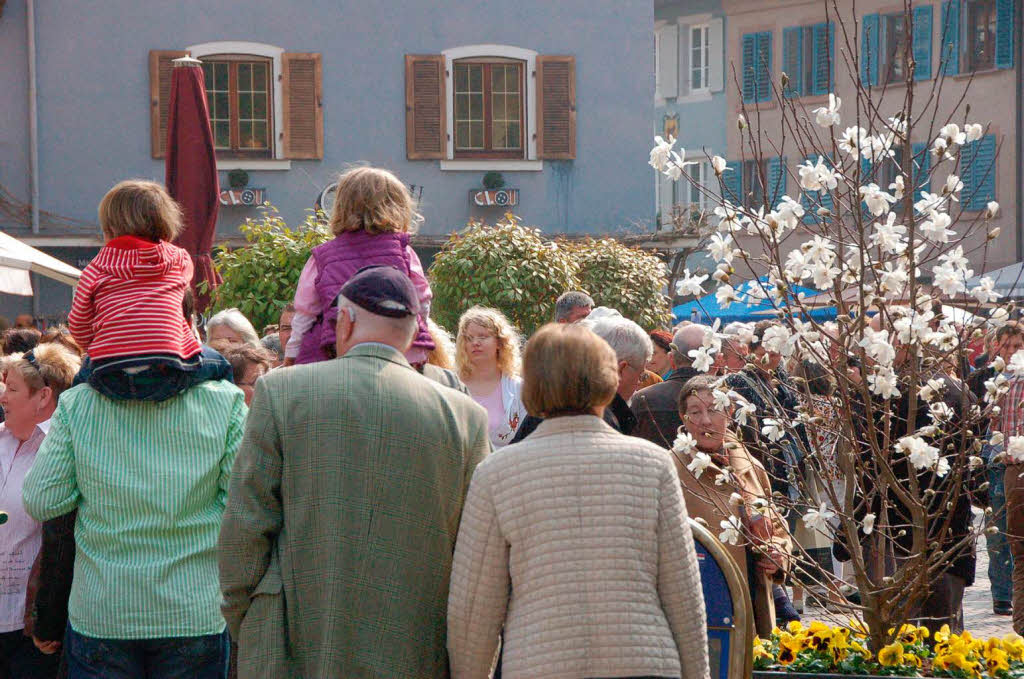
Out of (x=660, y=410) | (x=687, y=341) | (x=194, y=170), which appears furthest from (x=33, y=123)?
(x=660, y=410)

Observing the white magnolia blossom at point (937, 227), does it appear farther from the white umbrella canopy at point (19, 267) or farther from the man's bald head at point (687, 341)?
the white umbrella canopy at point (19, 267)

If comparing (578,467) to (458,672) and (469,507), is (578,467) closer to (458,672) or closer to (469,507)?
(469,507)

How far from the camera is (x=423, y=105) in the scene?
20250mm

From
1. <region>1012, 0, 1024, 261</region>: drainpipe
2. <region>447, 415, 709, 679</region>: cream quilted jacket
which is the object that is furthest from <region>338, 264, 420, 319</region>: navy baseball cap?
<region>1012, 0, 1024, 261</region>: drainpipe

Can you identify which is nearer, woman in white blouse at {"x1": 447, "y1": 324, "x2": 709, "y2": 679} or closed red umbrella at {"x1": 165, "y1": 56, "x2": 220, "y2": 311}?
woman in white blouse at {"x1": 447, "y1": 324, "x2": 709, "y2": 679}

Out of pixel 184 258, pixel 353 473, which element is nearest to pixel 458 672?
pixel 353 473

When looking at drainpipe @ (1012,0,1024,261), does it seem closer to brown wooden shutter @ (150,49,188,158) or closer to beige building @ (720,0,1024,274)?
beige building @ (720,0,1024,274)

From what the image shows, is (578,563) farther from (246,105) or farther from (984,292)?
(246,105)

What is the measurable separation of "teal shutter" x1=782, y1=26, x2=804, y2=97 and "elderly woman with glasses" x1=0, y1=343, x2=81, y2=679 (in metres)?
26.9

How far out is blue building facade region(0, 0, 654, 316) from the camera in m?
19.5

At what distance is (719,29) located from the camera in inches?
1277

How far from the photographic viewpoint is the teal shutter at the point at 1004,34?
2864cm

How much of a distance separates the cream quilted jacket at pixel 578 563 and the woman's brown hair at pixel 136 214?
1465 millimetres

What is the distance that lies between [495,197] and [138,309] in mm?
15964
